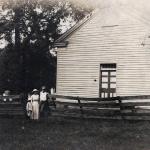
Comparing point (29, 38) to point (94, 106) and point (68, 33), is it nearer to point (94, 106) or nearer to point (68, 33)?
point (68, 33)

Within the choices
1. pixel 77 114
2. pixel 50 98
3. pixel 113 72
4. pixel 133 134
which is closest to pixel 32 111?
pixel 50 98

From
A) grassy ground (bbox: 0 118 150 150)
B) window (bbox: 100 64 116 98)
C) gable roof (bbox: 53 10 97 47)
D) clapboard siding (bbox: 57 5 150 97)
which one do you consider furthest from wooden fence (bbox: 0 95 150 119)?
gable roof (bbox: 53 10 97 47)

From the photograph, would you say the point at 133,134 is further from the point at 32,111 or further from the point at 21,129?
the point at 32,111

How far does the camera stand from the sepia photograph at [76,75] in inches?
519

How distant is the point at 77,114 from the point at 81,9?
59.2 feet

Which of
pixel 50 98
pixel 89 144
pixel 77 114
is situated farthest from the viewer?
pixel 50 98

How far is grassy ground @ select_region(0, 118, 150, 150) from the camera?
10.8m

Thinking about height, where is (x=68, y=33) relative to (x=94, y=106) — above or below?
above

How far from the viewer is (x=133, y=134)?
42.7 ft

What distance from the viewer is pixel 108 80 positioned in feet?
77.0

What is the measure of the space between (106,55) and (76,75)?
2153 millimetres

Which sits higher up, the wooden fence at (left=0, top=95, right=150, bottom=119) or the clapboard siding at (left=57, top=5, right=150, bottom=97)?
the clapboard siding at (left=57, top=5, right=150, bottom=97)

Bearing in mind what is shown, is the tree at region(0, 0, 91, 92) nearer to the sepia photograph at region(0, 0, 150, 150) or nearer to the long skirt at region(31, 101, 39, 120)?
the sepia photograph at region(0, 0, 150, 150)

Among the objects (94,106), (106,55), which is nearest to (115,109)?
(94,106)
